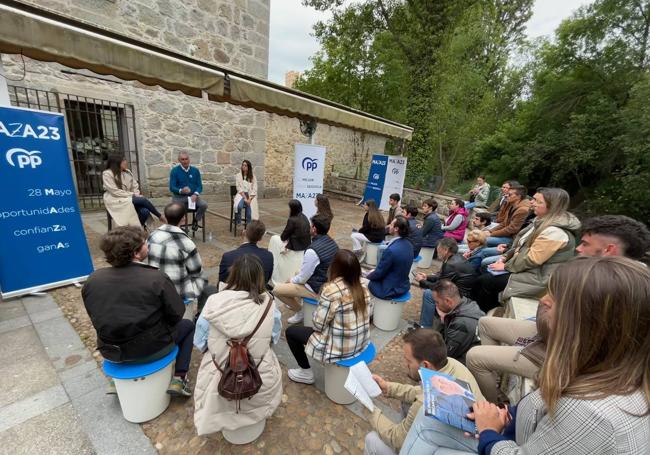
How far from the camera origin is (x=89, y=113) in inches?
245

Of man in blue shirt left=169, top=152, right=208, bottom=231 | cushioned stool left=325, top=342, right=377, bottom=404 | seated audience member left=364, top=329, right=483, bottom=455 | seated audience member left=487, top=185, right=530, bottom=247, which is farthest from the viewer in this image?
man in blue shirt left=169, top=152, right=208, bottom=231

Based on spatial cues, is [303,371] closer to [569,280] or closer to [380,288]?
[380,288]

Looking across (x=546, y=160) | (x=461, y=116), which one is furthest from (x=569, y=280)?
(x=546, y=160)

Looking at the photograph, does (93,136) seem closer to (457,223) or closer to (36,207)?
(36,207)

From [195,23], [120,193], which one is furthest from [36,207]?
[195,23]

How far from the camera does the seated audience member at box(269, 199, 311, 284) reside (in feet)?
12.3

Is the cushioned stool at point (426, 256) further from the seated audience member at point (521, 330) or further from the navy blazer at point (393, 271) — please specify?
the seated audience member at point (521, 330)

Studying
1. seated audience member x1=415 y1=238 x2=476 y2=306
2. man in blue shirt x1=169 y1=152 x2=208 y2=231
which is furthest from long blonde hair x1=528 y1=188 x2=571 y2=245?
man in blue shirt x1=169 y1=152 x2=208 y2=231

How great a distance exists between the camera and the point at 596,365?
0.94 m

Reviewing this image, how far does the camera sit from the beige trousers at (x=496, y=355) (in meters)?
2.00

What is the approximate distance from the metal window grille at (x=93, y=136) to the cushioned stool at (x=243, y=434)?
21.4 ft

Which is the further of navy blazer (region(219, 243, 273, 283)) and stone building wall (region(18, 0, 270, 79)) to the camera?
stone building wall (region(18, 0, 270, 79))

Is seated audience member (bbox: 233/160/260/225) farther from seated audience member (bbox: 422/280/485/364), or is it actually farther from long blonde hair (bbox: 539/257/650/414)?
long blonde hair (bbox: 539/257/650/414)

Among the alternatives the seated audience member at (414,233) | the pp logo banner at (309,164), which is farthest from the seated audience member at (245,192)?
the seated audience member at (414,233)
